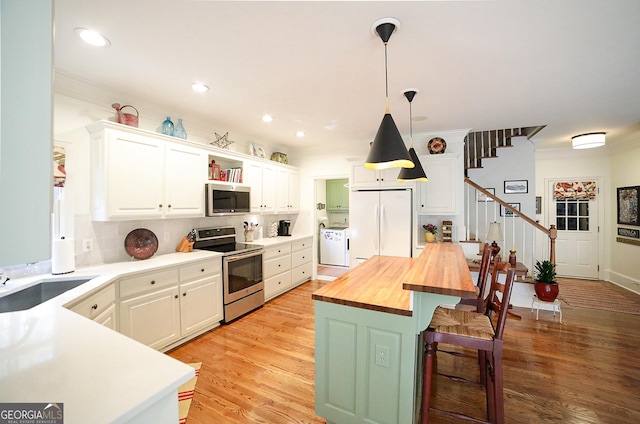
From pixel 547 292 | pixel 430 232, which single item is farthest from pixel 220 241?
pixel 547 292

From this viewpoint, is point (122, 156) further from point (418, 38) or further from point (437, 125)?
point (437, 125)

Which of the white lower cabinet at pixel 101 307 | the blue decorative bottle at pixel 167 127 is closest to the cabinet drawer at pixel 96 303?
the white lower cabinet at pixel 101 307

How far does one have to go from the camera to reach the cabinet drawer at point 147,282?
2.31 m

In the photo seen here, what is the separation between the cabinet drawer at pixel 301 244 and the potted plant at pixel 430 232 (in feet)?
6.83

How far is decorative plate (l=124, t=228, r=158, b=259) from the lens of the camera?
275 centimetres

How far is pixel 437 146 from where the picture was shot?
13.4ft

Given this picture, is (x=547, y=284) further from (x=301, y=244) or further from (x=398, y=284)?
(x=301, y=244)

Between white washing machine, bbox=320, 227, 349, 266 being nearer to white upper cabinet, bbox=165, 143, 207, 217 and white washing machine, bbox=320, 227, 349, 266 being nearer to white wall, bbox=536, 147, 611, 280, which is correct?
white upper cabinet, bbox=165, 143, 207, 217

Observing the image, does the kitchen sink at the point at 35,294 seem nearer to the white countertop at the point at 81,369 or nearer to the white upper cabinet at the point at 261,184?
the white countertop at the point at 81,369

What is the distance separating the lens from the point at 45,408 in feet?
2.29

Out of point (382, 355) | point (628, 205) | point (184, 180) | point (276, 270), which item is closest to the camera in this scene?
point (382, 355)

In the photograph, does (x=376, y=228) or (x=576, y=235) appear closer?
(x=376, y=228)

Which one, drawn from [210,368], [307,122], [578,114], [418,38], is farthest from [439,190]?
[210,368]

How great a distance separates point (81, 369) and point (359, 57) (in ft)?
7.71
